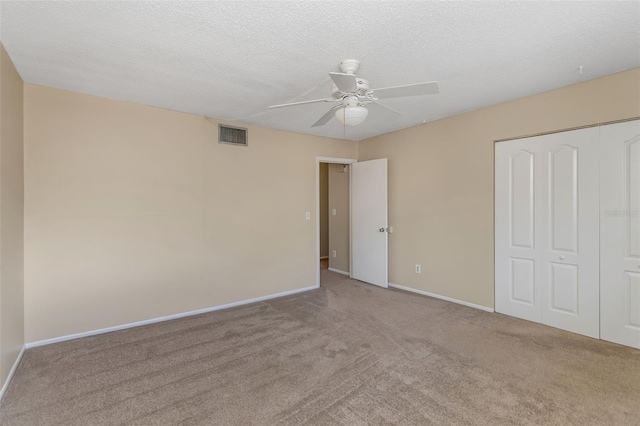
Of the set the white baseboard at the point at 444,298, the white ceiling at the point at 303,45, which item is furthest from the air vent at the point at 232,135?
the white baseboard at the point at 444,298

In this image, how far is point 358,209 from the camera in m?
5.14

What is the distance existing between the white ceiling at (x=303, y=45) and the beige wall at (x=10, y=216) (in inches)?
10.4

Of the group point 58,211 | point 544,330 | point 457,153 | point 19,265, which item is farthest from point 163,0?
point 544,330

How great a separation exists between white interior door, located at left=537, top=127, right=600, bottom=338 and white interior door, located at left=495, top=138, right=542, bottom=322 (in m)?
0.08

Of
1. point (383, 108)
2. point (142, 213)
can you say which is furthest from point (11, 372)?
point (383, 108)

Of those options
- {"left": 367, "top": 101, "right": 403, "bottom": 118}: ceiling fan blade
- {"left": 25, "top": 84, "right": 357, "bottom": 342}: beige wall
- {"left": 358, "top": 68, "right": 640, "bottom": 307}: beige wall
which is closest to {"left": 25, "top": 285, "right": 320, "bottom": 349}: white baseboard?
{"left": 25, "top": 84, "right": 357, "bottom": 342}: beige wall

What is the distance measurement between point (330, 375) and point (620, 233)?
2.88 meters

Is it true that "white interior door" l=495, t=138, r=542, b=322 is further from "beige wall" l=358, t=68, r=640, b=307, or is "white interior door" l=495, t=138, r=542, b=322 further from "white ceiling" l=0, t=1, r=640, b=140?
"white ceiling" l=0, t=1, r=640, b=140

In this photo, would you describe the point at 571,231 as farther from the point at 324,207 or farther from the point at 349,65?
the point at 324,207

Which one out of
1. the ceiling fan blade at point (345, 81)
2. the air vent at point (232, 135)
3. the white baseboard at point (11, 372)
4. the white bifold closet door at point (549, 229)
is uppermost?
the air vent at point (232, 135)

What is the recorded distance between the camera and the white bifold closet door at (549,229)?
2.89 meters

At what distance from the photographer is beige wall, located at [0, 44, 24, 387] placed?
214 cm

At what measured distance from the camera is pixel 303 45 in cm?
212

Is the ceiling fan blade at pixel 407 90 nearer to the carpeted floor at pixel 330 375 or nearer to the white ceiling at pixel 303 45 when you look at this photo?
the white ceiling at pixel 303 45
